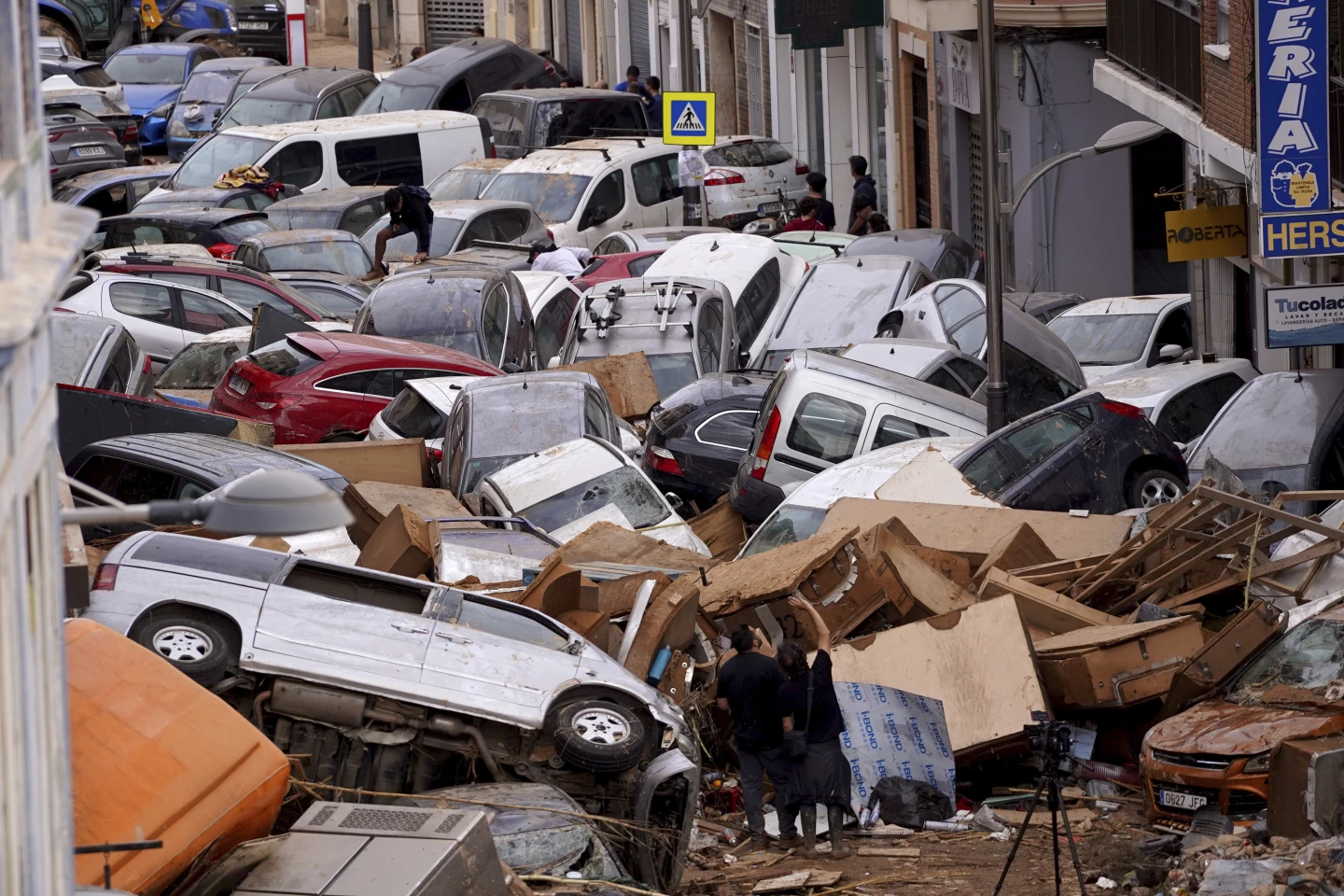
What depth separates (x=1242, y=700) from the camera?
9.50 metres

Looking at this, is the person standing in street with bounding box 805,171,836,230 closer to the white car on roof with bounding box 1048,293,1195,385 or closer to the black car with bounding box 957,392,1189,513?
the white car on roof with bounding box 1048,293,1195,385

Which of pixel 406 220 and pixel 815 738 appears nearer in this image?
pixel 815 738

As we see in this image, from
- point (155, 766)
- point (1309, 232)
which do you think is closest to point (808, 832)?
point (155, 766)

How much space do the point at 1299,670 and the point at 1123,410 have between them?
3.81 m

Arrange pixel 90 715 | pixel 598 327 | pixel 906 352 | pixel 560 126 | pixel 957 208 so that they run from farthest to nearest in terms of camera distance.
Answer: pixel 560 126 < pixel 957 208 < pixel 598 327 < pixel 906 352 < pixel 90 715

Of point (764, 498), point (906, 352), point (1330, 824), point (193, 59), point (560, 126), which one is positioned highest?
point (193, 59)

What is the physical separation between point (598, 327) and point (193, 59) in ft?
76.0

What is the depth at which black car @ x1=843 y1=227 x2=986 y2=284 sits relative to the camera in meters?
19.9

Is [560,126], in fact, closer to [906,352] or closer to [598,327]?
[598,327]

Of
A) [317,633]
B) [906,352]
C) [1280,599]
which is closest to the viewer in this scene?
[317,633]

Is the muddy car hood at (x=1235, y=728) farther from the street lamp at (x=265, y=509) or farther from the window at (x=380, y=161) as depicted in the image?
the window at (x=380, y=161)

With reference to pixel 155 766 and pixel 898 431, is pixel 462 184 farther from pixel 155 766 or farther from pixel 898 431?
pixel 155 766

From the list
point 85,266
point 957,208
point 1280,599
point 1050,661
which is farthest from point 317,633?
point 957,208

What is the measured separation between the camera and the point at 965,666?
32.5ft
